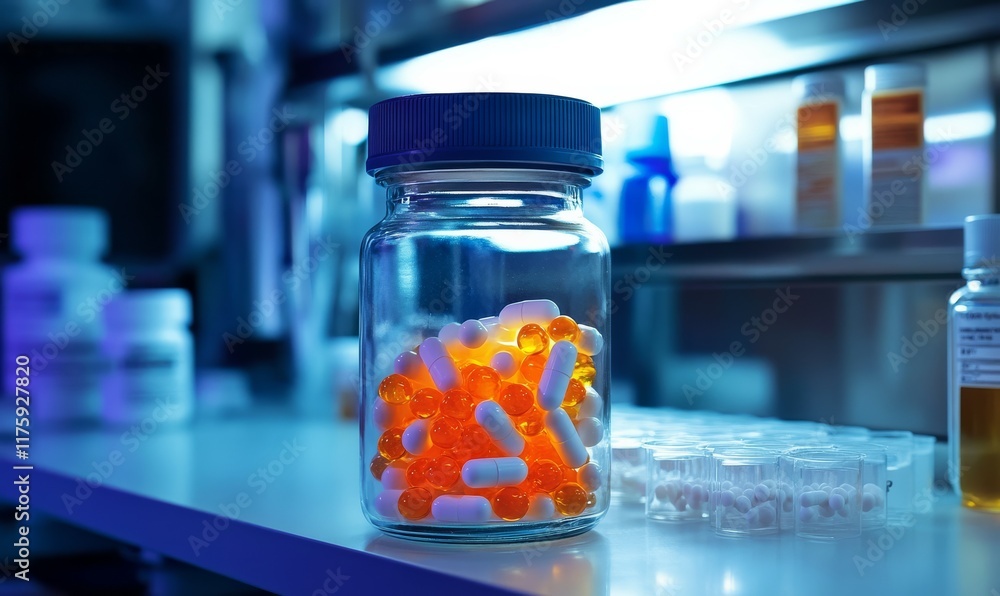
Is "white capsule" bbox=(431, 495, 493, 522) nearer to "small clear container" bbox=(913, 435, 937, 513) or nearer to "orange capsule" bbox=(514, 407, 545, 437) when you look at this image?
"orange capsule" bbox=(514, 407, 545, 437)

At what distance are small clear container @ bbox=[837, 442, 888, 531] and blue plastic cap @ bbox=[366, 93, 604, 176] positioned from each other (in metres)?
0.35

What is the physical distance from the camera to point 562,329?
71cm

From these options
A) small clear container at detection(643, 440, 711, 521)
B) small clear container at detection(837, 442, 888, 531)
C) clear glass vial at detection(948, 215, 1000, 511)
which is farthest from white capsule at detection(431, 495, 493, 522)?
clear glass vial at detection(948, 215, 1000, 511)

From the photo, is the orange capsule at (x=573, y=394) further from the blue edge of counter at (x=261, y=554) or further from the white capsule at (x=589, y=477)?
the blue edge of counter at (x=261, y=554)

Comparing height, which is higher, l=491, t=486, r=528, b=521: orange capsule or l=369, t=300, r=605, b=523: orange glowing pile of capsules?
l=369, t=300, r=605, b=523: orange glowing pile of capsules

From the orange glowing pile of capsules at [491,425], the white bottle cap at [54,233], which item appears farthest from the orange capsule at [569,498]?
the white bottle cap at [54,233]

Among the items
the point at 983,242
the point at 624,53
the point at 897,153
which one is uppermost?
the point at 624,53

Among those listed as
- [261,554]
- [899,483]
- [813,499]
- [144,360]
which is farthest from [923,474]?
[144,360]

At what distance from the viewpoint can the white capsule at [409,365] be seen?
716 mm

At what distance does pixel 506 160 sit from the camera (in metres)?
0.69

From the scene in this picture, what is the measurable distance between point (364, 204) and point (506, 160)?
1.14 metres

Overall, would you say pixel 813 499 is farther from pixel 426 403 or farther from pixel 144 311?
pixel 144 311

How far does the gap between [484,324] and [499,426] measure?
0.32 ft

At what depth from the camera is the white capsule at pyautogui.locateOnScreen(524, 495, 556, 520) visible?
686mm
